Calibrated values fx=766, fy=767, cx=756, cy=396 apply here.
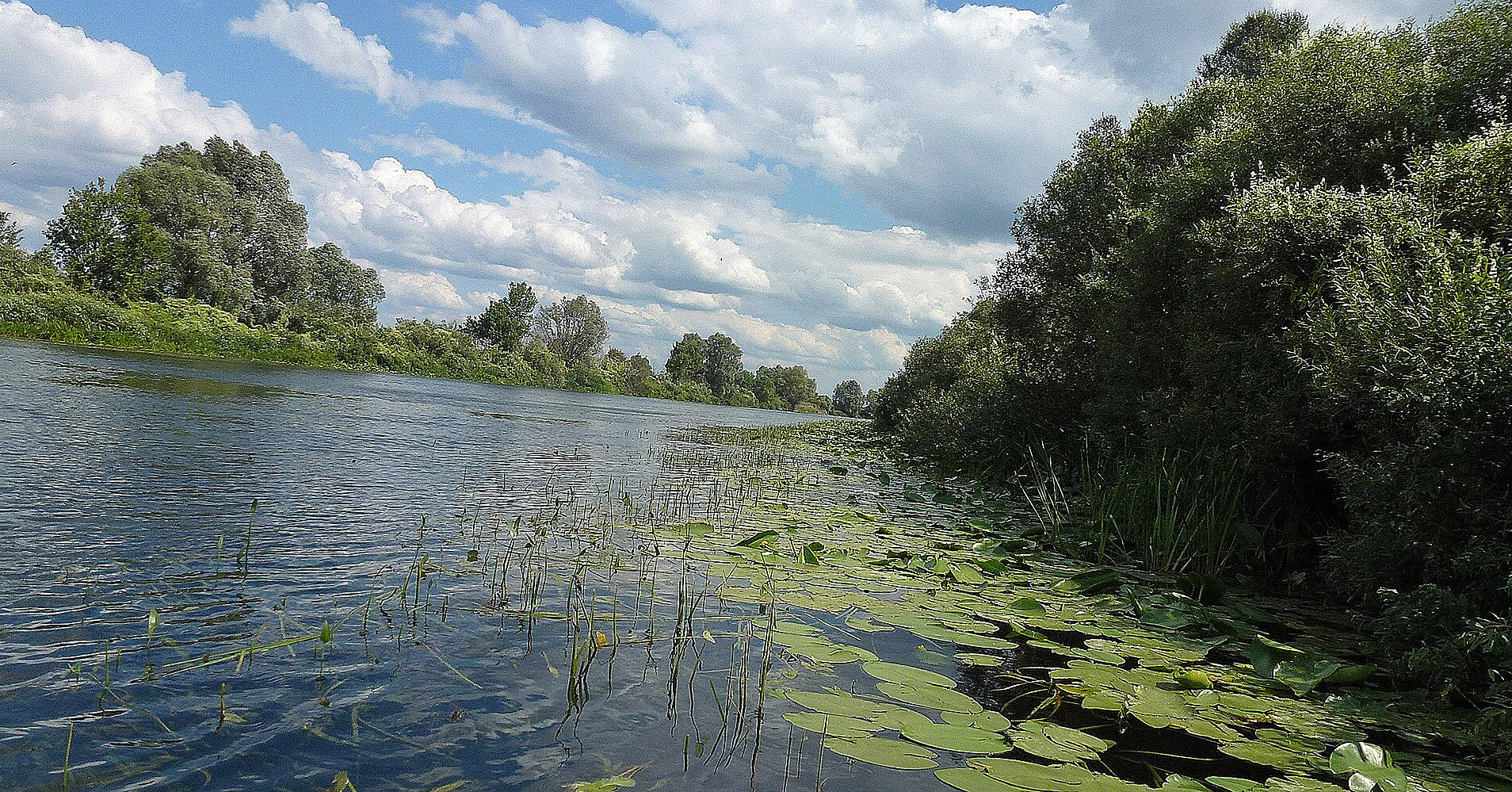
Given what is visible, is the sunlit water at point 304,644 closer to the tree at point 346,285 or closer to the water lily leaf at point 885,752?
the water lily leaf at point 885,752

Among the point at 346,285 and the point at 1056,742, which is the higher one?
the point at 346,285

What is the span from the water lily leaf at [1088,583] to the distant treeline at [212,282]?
2095 inches

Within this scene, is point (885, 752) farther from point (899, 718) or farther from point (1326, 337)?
point (1326, 337)

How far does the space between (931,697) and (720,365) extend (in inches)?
5366

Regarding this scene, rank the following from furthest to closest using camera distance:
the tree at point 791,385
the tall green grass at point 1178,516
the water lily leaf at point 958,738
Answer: the tree at point 791,385 < the tall green grass at point 1178,516 < the water lily leaf at point 958,738

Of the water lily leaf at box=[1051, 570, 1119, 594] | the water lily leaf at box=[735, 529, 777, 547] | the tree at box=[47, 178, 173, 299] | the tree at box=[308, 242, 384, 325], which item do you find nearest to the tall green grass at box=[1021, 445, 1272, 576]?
the water lily leaf at box=[1051, 570, 1119, 594]

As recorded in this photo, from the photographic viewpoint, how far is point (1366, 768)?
3.46m

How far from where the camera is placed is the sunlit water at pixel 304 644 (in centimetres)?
334

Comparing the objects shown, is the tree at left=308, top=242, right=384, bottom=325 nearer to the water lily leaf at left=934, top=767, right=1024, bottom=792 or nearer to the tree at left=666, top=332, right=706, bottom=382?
the tree at left=666, top=332, right=706, bottom=382

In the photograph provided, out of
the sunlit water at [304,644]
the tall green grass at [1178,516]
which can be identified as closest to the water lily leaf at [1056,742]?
the sunlit water at [304,644]

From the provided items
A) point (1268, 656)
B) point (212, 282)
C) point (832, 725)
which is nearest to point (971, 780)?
point (832, 725)

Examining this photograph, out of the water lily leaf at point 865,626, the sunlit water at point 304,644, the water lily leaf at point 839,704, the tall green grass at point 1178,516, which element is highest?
the tall green grass at point 1178,516

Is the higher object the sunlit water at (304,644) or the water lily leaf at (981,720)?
the water lily leaf at (981,720)

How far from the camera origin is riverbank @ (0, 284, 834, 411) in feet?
139
